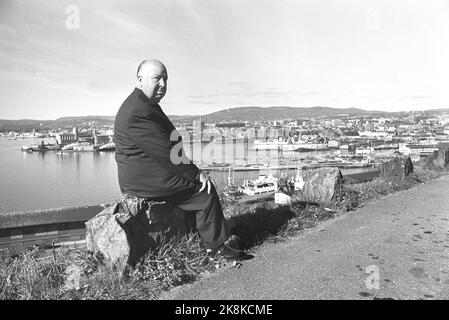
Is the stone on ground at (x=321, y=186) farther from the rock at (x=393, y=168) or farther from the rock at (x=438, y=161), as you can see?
the rock at (x=438, y=161)

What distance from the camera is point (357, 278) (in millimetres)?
3312

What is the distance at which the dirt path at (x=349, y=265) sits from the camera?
306cm

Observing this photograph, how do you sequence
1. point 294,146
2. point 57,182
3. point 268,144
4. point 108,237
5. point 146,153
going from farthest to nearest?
point 268,144, point 294,146, point 57,182, point 146,153, point 108,237

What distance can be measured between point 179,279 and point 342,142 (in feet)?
314

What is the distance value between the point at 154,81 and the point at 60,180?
2048 inches

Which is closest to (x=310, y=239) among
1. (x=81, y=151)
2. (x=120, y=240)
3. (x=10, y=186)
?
(x=120, y=240)

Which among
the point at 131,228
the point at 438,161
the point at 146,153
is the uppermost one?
the point at 146,153

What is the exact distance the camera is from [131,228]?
11.3 ft

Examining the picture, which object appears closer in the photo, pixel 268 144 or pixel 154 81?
pixel 154 81

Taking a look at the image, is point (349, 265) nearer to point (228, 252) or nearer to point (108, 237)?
point (228, 252)

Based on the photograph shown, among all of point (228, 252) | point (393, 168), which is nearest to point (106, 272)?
point (228, 252)

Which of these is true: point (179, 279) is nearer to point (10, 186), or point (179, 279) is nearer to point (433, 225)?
point (433, 225)

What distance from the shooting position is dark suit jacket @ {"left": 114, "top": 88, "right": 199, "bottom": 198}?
3.51m

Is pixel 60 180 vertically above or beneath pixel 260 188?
beneath
